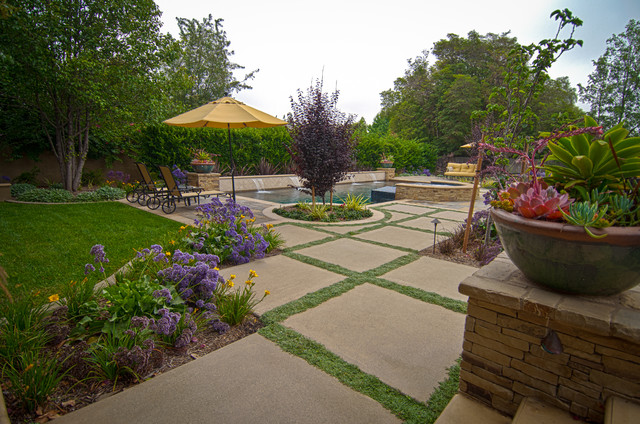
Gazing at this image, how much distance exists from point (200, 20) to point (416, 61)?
23317 millimetres

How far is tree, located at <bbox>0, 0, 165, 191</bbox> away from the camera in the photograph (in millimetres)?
7016

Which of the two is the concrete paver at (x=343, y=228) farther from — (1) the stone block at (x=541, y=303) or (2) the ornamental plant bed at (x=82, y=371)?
(1) the stone block at (x=541, y=303)

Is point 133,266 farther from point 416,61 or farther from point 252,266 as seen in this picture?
point 416,61

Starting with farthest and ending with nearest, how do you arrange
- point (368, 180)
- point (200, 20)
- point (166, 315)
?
point (200, 20), point (368, 180), point (166, 315)

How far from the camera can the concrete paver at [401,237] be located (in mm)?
4930

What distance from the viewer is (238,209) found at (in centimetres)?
461

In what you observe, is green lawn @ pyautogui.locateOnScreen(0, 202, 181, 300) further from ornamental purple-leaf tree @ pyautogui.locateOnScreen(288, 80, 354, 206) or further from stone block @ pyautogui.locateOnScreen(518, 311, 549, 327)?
stone block @ pyautogui.locateOnScreen(518, 311, 549, 327)

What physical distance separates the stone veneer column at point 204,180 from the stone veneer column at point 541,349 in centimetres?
1012

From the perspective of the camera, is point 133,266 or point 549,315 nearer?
point 549,315

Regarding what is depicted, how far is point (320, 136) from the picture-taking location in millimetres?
6762

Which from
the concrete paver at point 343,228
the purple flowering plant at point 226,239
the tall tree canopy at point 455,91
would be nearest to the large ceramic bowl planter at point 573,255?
the purple flowering plant at point 226,239

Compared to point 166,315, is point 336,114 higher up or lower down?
higher up

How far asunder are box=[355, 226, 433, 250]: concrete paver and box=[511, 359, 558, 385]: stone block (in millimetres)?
3326

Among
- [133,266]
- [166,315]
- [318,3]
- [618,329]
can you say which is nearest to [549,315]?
[618,329]
